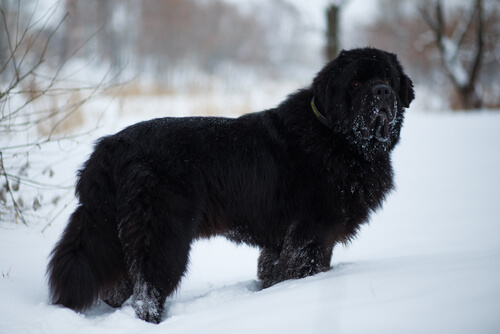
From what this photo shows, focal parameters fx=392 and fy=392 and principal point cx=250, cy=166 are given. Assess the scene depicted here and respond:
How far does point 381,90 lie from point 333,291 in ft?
4.95

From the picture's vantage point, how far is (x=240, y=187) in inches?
110

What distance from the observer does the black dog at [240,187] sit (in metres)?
2.44

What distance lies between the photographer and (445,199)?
5.91 m

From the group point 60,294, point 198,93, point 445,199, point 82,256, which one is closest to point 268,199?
point 82,256

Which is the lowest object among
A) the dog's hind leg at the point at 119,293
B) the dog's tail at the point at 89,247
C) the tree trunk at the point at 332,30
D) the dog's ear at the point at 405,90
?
the dog's hind leg at the point at 119,293

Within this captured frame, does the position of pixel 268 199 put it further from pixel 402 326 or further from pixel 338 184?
pixel 402 326

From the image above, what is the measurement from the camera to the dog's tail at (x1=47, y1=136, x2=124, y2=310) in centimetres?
236

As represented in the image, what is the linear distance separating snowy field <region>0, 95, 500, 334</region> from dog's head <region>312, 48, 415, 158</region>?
93 cm

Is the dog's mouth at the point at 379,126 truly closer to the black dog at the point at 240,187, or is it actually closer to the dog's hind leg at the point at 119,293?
the black dog at the point at 240,187

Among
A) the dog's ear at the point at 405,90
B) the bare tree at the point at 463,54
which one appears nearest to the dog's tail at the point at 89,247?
the dog's ear at the point at 405,90

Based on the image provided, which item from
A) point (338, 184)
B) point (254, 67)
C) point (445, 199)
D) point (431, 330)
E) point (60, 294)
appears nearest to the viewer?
point (431, 330)

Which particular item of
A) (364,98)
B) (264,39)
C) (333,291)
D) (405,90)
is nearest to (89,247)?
(333,291)

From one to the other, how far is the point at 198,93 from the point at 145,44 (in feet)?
67.2

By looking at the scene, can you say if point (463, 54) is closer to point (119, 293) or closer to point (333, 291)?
point (333, 291)
